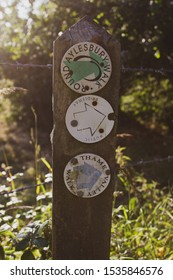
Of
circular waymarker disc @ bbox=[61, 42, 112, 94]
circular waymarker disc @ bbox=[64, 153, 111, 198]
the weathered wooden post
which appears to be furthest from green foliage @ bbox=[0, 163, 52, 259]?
circular waymarker disc @ bbox=[61, 42, 112, 94]

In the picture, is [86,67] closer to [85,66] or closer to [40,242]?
[85,66]

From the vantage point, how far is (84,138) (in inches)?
A: 61.9

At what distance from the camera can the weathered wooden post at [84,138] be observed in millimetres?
1502

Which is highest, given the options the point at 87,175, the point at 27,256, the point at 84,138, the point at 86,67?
the point at 86,67

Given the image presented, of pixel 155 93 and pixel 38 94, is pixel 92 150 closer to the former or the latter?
pixel 38 94

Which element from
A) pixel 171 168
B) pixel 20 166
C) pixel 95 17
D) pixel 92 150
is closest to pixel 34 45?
pixel 95 17

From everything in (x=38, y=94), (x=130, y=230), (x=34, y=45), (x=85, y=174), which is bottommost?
(x=130, y=230)

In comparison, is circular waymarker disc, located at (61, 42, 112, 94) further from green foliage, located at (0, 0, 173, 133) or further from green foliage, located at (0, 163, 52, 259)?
green foliage, located at (0, 0, 173, 133)

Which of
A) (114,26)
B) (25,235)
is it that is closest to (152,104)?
(114,26)

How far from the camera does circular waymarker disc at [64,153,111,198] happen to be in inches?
62.9

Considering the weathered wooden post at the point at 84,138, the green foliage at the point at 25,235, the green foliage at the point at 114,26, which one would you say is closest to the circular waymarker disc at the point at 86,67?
the weathered wooden post at the point at 84,138

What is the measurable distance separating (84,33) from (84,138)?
0.41 m
